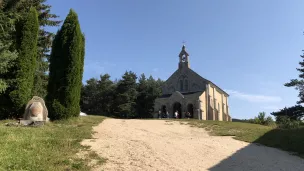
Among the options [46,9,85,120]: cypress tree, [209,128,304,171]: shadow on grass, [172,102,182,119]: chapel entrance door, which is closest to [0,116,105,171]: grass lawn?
[209,128,304,171]: shadow on grass

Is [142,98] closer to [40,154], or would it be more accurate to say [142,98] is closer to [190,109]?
[190,109]

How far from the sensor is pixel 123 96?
55.8m

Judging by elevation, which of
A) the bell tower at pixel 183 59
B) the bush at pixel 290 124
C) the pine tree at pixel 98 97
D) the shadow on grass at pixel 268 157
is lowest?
the shadow on grass at pixel 268 157

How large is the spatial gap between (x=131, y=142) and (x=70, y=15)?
12.3 meters

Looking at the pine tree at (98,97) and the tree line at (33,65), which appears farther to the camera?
the pine tree at (98,97)

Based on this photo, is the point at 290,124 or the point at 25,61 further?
the point at 290,124

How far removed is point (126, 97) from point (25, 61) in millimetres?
38603

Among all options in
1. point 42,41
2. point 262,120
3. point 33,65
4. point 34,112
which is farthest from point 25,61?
point 262,120

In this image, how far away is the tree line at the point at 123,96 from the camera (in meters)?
55.8

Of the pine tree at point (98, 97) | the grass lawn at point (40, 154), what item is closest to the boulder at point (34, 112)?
the grass lawn at point (40, 154)

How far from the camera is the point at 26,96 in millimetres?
17047

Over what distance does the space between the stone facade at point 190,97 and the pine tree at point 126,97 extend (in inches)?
403

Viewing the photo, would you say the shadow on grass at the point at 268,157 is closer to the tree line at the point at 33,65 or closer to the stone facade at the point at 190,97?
the tree line at the point at 33,65

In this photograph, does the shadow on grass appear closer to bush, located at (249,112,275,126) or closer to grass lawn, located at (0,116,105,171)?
grass lawn, located at (0,116,105,171)
